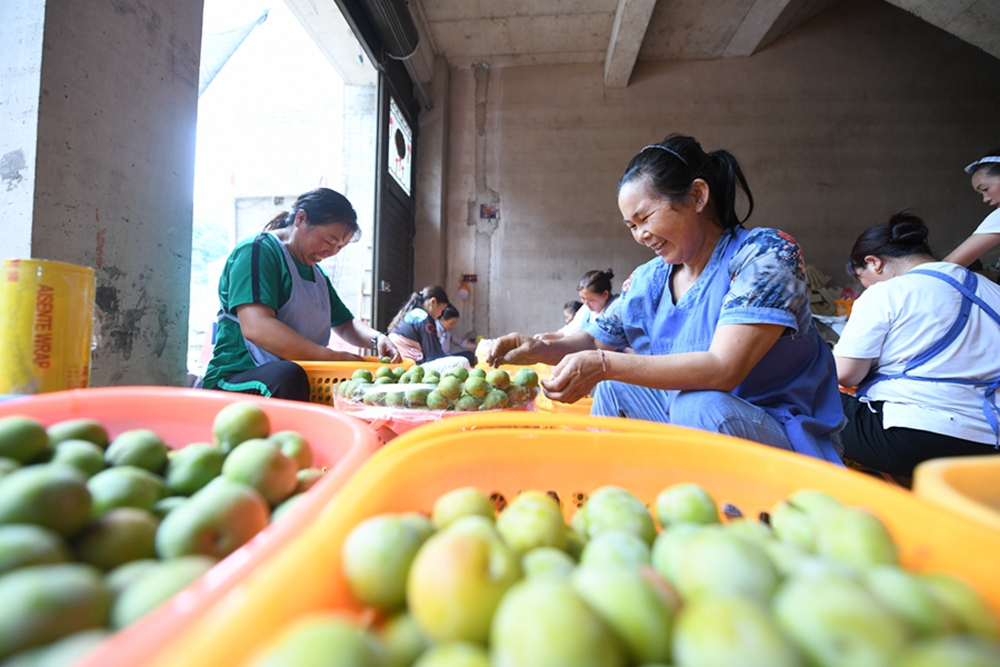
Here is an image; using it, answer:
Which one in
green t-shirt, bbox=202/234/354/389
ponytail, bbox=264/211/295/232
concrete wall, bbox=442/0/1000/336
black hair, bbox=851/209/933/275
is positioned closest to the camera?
green t-shirt, bbox=202/234/354/389

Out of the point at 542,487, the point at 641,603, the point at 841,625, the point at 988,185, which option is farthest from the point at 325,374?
the point at 988,185

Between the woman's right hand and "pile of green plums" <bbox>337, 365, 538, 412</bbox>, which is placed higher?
the woman's right hand

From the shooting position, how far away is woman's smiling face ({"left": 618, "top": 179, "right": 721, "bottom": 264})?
60.4 inches

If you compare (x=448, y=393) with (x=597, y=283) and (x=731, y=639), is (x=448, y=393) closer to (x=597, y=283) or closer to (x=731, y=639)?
(x=731, y=639)

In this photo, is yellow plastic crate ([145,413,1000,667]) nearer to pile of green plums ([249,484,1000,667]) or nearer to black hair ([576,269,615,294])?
pile of green plums ([249,484,1000,667])

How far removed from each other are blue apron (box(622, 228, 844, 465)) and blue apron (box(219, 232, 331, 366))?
5.96ft

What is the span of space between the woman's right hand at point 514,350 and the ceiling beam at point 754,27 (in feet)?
20.7

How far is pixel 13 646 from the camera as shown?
35 cm

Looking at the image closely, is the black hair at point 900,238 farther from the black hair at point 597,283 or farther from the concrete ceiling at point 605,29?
the concrete ceiling at point 605,29

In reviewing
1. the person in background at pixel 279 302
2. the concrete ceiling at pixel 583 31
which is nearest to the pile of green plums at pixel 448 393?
the person in background at pixel 279 302

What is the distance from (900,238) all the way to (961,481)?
2370 millimetres

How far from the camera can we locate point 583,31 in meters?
6.12

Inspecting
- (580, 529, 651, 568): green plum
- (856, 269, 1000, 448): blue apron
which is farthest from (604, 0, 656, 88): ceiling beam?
(580, 529, 651, 568): green plum

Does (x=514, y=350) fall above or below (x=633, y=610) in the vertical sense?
above
